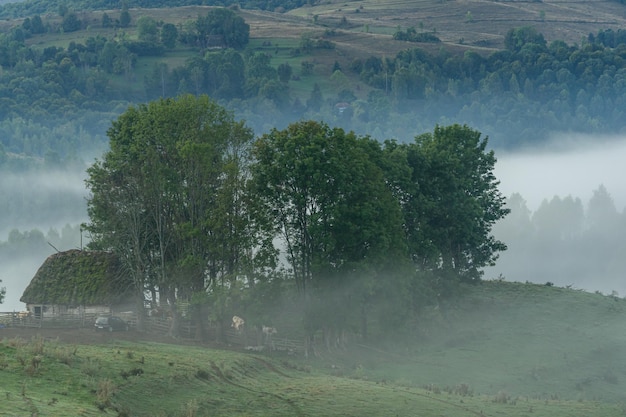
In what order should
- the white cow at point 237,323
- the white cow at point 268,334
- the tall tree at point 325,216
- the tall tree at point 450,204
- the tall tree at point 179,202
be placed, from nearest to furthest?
the tall tree at point 325,216 → the tall tree at point 179,202 → the white cow at point 268,334 → the white cow at point 237,323 → the tall tree at point 450,204

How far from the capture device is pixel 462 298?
101938 mm

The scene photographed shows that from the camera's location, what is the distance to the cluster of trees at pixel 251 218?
83.1 metres

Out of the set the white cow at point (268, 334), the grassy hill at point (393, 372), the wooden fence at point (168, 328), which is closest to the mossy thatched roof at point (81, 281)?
the wooden fence at point (168, 328)

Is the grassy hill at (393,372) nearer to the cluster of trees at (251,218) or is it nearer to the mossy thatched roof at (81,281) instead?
the cluster of trees at (251,218)

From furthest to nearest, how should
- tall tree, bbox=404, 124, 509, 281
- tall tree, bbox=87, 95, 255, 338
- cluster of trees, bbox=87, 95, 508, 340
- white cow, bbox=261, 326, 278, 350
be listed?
tall tree, bbox=404, 124, 509, 281
white cow, bbox=261, 326, 278, 350
tall tree, bbox=87, 95, 255, 338
cluster of trees, bbox=87, 95, 508, 340

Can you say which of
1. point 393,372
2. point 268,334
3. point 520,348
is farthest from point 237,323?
point 520,348

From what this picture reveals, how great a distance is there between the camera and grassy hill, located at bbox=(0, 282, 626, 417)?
53.9m

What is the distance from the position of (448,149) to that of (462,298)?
40.9 ft

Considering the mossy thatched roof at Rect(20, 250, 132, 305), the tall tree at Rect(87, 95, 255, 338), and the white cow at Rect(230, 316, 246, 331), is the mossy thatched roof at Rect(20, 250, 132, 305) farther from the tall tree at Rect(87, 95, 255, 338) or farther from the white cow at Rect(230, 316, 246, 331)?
the white cow at Rect(230, 316, 246, 331)

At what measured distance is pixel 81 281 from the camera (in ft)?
301

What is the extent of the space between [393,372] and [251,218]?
14.3 meters

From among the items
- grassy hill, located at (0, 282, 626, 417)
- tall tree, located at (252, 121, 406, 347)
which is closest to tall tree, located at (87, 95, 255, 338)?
tall tree, located at (252, 121, 406, 347)

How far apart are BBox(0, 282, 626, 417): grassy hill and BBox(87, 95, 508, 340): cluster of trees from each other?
506 cm

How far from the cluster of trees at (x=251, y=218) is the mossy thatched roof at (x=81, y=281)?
6.39 feet
